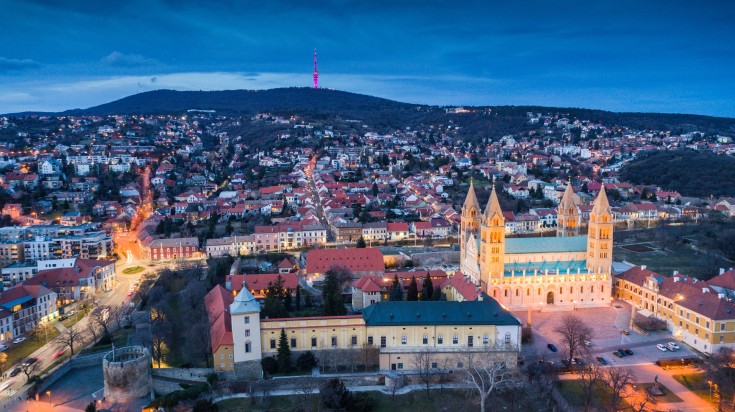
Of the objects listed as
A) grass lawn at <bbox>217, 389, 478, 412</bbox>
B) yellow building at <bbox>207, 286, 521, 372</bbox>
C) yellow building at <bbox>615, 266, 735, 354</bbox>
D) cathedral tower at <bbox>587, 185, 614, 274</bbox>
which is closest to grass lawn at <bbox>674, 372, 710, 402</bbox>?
yellow building at <bbox>615, 266, 735, 354</bbox>

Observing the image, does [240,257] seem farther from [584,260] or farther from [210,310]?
[584,260]

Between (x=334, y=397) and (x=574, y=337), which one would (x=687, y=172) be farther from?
(x=334, y=397)

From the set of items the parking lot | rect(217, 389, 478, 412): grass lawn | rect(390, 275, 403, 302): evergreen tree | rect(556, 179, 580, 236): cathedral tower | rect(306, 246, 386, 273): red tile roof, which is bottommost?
rect(217, 389, 478, 412): grass lawn

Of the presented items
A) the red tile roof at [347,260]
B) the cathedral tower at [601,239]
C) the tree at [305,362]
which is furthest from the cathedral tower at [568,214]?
the tree at [305,362]

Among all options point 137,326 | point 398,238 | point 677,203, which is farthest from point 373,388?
point 677,203

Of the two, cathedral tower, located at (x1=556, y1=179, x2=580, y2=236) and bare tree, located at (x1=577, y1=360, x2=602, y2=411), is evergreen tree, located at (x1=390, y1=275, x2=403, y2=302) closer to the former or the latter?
bare tree, located at (x1=577, y1=360, x2=602, y2=411)

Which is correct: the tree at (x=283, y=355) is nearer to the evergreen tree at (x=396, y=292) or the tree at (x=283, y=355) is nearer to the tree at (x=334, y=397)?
the tree at (x=334, y=397)

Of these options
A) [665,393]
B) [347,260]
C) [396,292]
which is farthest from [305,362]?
[665,393]
